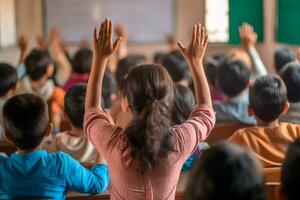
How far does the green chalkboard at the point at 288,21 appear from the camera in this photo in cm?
705

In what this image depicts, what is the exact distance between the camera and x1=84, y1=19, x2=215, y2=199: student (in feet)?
6.45

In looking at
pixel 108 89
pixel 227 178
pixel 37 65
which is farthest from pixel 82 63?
pixel 227 178

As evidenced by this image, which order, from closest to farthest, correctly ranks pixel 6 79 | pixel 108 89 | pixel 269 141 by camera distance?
1. pixel 269 141
2. pixel 6 79
3. pixel 108 89

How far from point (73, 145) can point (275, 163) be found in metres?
0.91

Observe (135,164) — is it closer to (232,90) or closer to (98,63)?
(98,63)

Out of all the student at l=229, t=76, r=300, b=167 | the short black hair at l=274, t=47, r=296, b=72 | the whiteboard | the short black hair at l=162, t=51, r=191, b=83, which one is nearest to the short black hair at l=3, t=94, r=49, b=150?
the student at l=229, t=76, r=300, b=167

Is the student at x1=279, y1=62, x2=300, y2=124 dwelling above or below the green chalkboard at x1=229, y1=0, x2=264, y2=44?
below

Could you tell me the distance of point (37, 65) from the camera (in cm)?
464

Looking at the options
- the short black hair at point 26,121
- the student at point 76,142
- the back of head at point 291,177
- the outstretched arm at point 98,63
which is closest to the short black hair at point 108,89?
the student at point 76,142

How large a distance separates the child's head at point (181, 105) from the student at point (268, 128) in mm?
232

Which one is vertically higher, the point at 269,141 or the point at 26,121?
the point at 26,121

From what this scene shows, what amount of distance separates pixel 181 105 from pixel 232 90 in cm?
121

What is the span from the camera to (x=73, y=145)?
2809 millimetres

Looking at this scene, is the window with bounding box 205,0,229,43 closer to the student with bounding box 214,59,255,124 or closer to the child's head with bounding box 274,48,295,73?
the child's head with bounding box 274,48,295,73
